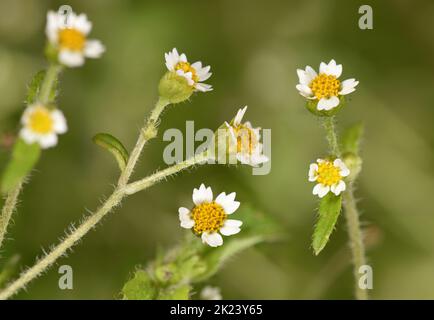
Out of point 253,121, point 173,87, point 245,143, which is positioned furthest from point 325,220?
point 253,121

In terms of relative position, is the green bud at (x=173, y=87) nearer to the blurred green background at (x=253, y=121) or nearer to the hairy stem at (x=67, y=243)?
the hairy stem at (x=67, y=243)

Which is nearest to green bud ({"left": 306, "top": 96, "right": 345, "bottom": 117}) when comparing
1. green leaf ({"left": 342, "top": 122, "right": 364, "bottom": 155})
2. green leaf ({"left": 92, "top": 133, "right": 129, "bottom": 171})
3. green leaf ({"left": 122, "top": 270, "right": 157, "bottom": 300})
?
green leaf ({"left": 342, "top": 122, "right": 364, "bottom": 155})

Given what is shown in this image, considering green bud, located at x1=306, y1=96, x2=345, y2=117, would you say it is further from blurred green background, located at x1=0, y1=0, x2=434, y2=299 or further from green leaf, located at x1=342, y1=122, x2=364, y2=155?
blurred green background, located at x1=0, y1=0, x2=434, y2=299

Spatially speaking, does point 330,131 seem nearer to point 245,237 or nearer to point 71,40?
point 245,237
